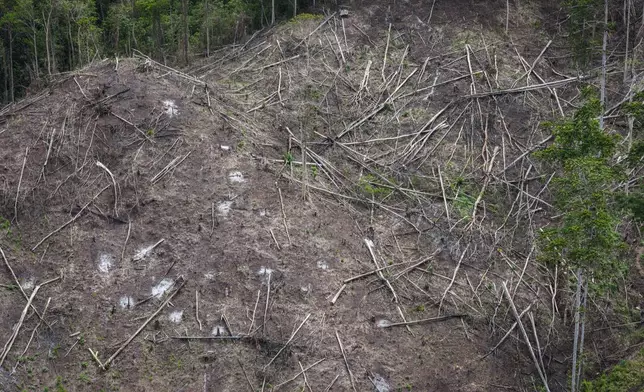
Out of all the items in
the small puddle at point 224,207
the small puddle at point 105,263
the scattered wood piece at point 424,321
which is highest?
the small puddle at point 224,207

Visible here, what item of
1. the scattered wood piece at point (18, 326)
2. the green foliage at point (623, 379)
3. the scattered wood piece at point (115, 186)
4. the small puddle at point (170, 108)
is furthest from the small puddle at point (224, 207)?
the green foliage at point (623, 379)

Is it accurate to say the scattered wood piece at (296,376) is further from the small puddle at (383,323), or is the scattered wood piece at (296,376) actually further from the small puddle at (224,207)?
the small puddle at (224,207)

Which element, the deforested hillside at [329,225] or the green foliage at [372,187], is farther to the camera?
the green foliage at [372,187]

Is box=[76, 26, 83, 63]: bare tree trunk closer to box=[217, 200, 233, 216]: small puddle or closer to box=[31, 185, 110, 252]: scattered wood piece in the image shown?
box=[31, 185, 110, 252]: scattered wood piece

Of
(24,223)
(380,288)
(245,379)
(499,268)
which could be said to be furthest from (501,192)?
(24,223)

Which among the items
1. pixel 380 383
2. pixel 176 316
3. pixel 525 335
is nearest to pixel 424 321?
pixel 380 383

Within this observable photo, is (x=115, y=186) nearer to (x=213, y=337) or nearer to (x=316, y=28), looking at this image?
(x=213, y=337)

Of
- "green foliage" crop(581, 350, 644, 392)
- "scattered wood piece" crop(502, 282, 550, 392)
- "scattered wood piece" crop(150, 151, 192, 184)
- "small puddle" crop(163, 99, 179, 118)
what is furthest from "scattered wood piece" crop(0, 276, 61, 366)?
"green foliage" crop(581, 350, 644, 392)
